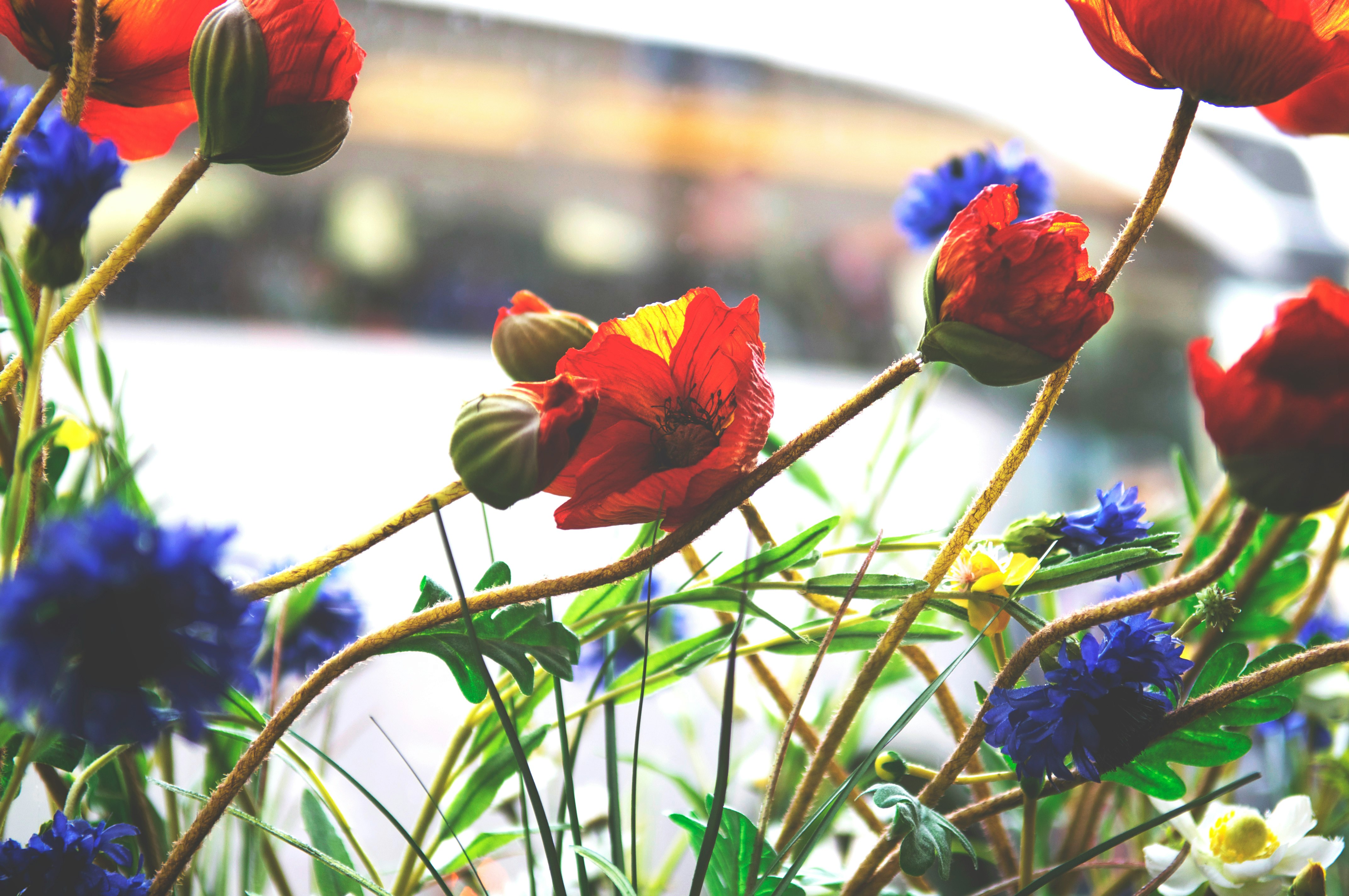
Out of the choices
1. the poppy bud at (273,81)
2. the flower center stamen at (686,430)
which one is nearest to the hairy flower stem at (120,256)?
the poppy bud at (273,81)

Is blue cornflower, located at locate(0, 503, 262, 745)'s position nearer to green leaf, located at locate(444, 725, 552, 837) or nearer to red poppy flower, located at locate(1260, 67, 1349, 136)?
green leaf, located at locate(444, 725, 552, 837)

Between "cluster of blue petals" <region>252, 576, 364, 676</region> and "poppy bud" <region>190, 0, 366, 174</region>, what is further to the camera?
"cluster of blue petals" <region>252, 576, 364, 676</region>

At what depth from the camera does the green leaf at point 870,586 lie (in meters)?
0.22

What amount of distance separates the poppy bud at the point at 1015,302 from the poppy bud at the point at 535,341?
9 centimetres

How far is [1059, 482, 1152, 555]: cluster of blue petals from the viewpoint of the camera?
9.2 inches

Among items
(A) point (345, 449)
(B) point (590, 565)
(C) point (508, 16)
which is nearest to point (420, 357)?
(A) point (345, 449)

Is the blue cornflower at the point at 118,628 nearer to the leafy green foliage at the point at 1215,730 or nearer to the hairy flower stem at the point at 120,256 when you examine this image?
the hairy flower stem at the point at 120,256

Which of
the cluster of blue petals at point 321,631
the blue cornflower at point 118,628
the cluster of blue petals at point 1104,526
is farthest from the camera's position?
the cluster of blue petals at point 321,631

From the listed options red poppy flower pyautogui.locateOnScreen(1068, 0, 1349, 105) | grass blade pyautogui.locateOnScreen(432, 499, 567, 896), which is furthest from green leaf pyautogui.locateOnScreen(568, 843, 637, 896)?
red poppy flower pyautogui.locateOnScreen(1068, 0, 1349, 105)

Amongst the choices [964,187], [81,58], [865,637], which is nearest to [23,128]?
[81,58]

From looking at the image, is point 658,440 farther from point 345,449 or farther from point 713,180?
point 713,180

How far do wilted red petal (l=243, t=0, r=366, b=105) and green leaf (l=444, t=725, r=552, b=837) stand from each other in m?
0.18

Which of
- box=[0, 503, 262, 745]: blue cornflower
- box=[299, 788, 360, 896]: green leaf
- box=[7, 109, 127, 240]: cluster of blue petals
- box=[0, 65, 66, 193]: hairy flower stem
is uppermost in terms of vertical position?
box=[0, 65, 66, 193]: hairy flower stem

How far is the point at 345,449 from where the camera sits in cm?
84
